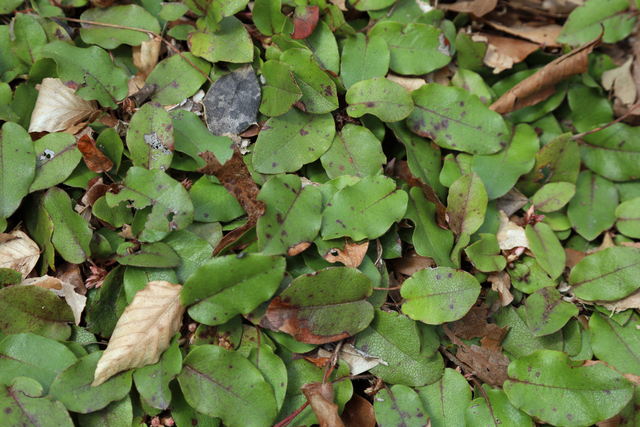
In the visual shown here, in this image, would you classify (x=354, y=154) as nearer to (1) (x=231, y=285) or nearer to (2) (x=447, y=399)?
(1) (x=231, y=285)

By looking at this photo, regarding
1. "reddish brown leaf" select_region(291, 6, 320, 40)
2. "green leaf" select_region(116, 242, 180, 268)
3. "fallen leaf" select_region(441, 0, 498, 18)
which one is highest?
"reddish brown leaf" select_region(291, 6, 320, 40)

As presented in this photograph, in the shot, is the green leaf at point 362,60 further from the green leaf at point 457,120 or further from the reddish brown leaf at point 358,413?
the reddish brown leaf at point 358,413

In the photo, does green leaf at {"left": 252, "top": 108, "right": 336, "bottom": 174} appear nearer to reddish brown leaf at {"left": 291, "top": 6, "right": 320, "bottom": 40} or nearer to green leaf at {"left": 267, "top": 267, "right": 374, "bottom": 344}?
reddish brown leaf at {"left": 291, "top": 6, "right": 320, "bottom": 40}

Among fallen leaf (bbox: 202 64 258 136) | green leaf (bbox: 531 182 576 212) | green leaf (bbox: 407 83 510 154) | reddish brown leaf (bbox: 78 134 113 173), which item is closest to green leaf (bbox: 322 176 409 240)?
green leaf (bbox: 407 83 510 154)

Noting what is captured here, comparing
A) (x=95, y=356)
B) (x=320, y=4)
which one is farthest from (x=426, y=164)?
(x=95, y=356)

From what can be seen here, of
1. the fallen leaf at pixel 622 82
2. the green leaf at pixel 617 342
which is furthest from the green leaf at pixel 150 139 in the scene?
the fallen leaf at pixel 622 82

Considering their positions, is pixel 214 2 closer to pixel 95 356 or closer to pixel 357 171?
pixel 357 171

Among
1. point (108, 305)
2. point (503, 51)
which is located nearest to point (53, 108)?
point (108, 305)
